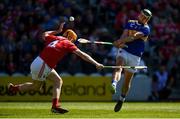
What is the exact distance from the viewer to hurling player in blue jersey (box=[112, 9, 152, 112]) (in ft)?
61.2

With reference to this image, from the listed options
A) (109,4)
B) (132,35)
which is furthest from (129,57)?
(109,4)

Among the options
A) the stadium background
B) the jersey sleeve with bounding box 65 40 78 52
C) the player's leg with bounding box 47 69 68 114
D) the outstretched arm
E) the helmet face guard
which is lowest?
the stadium background

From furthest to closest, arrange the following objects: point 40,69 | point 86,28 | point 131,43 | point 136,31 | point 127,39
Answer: point 86,28 → point 131,43 → point 136,31 → point 127,39 → point 40,69

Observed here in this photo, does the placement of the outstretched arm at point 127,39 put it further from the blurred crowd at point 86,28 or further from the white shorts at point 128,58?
the blurred crowd at point 86,28

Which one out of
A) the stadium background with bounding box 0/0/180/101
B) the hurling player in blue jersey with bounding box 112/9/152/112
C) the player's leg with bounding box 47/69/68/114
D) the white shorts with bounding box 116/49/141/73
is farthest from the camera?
the stadium background with bounding box 0/0/180/101

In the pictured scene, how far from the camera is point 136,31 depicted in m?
18.7

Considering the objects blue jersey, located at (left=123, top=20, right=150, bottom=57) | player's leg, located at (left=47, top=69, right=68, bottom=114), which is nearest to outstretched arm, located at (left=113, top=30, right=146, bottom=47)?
blue jersey, located at (left=123, top=20, right=150, bottom=57)

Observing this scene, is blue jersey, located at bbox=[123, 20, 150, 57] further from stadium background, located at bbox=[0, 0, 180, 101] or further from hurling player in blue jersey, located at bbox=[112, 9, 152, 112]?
stadium background, located at bbox=[0, 0, 180, 101]

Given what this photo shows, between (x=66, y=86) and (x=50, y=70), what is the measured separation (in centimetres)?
936

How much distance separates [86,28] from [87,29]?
6cm

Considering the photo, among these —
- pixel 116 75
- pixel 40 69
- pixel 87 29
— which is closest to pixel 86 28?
pixel 87 29

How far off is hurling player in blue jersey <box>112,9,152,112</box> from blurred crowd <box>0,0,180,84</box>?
7.65 metres

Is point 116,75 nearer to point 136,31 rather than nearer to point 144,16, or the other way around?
point 136,31

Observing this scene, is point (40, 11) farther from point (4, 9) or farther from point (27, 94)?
point (27, 94)
